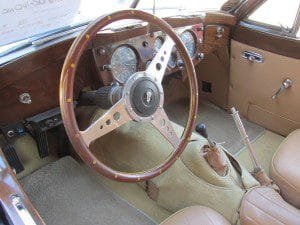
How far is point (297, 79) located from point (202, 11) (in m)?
0.69

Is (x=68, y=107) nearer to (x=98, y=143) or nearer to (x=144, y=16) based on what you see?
(x=144, y=16)

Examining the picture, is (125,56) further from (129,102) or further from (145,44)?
(129,102)

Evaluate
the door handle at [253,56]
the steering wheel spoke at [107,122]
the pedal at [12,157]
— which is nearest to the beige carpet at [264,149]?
the door handle at [253,56]

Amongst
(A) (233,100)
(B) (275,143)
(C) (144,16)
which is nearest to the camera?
(C) (144,16)

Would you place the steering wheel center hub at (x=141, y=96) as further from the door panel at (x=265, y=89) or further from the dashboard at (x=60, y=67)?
the door panel at (x=265, y=89)

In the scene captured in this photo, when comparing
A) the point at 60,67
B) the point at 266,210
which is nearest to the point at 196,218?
the point at 266,210

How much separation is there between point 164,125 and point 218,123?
4.10ft

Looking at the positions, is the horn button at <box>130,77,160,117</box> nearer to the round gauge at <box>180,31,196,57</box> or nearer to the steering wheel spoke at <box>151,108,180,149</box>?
the steering wheel spoke at <box>151,108,180,149</box>

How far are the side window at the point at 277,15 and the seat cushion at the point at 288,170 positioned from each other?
709mm

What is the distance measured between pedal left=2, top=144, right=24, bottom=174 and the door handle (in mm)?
1502

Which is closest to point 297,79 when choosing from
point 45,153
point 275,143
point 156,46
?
point 275,143

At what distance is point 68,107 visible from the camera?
112cm

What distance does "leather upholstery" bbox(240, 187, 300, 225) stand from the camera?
135 centimetres

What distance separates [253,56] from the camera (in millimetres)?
2246
